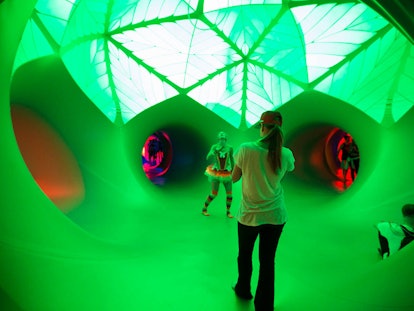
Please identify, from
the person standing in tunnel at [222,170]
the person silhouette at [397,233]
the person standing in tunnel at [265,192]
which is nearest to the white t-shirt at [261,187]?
the person standing in tunnel at [265,192]

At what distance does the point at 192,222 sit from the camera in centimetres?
730

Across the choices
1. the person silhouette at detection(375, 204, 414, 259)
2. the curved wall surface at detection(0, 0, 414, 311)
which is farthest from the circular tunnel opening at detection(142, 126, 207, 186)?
the person silhouette at detection(375, 204, 414, 259)

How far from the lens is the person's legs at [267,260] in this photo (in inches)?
107

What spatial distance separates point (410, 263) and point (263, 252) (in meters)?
1.19

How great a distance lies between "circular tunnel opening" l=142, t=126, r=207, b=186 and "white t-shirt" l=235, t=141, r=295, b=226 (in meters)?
10.8

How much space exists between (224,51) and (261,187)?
26.4ft

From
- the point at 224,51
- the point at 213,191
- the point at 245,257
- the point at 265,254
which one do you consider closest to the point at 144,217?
the point at 213,191

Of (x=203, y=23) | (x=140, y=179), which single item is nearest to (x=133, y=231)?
(x=140, y=179)

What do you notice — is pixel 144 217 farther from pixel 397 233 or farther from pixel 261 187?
pixel 397 233

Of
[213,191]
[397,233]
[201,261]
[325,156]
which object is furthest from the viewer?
[325,156]

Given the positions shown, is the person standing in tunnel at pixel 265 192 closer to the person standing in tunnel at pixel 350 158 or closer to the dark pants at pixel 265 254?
the dark pants at pixel 265 254

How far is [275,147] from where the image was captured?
2.65 meters

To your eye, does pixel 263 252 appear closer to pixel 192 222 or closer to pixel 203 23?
pixel 192 222

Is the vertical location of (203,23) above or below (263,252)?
above
